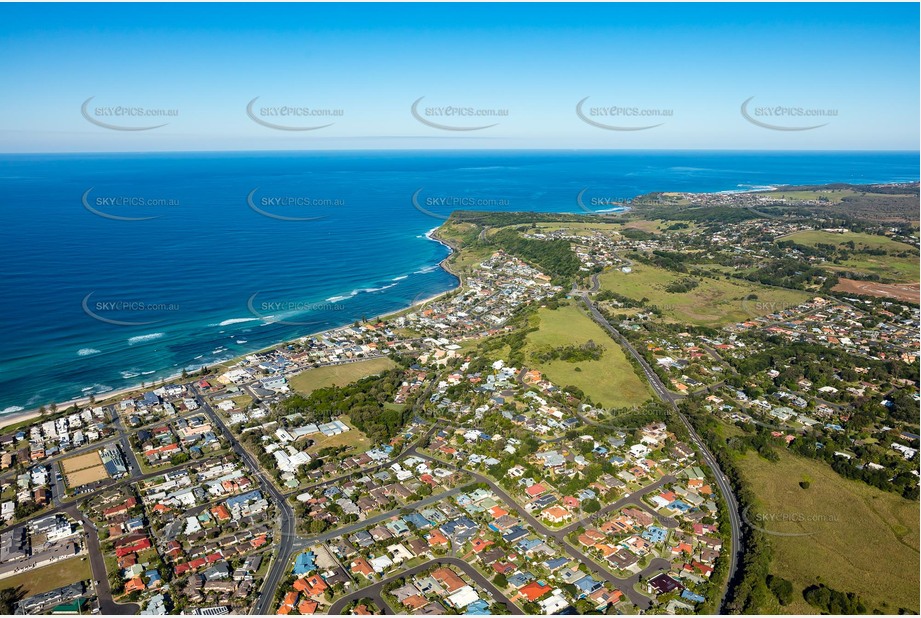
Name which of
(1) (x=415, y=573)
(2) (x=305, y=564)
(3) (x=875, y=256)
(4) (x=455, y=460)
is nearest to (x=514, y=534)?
(1) (x=415, y=573)

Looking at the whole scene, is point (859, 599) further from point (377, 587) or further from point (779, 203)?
point (779, 203)

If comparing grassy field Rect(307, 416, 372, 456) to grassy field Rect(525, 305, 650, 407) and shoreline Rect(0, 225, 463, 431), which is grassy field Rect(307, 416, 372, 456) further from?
grassy field Rect(525, 305, 650, 407)

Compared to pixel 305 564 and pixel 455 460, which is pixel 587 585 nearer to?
pixel 455 460

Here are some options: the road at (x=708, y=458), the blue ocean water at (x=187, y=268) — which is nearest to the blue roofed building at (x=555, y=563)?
the road at (x=708, y=458)

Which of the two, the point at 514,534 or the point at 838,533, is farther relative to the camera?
the point at 838,533

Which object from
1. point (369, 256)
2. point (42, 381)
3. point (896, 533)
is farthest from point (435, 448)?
point (369, 256)

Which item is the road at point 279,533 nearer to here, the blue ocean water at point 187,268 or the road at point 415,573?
the road at point 415,573
